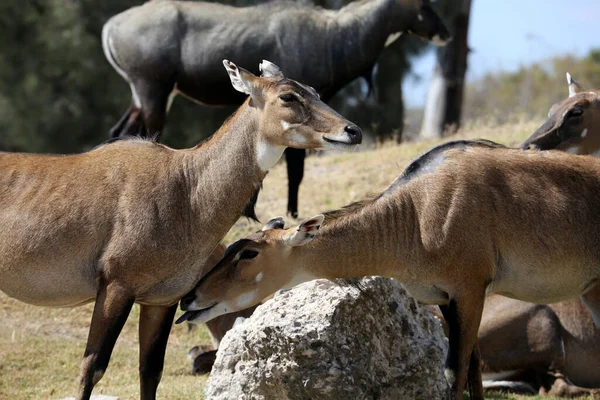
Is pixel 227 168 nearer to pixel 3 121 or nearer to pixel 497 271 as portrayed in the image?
pixel 497 271

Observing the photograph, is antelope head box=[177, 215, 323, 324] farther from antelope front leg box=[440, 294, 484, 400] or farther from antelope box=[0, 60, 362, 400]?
antelope front leg box=[440, 294, 484, 400]

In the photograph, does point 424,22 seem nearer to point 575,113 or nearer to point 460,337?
point 575,113

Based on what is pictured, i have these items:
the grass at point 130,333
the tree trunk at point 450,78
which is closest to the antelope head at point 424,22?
the grass at point 130,333

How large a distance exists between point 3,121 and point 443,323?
16185 mm

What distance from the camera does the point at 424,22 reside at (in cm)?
1266

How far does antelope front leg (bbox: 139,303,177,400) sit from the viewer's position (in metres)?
7.12

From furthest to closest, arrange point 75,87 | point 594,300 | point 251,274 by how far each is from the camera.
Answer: point 75,87, point 594,300, point 251,274

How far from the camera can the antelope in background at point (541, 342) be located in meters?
9.01

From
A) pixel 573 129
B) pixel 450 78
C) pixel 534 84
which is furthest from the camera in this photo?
pixel 534 84

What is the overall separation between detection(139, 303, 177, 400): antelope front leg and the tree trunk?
43.1 ft

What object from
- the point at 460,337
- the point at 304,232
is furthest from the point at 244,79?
the point at 460,337

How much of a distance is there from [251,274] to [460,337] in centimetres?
156

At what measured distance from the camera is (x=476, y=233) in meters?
6.90

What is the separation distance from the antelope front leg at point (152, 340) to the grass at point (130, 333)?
0.87m
